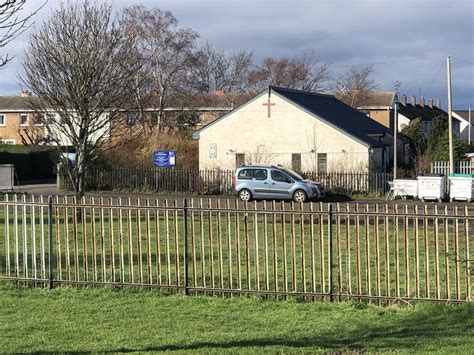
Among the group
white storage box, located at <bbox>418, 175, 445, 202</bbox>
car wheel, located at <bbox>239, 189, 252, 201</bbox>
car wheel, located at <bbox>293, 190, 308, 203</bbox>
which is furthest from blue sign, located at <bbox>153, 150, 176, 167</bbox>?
white storage box, located at <bbox>418, 175, 445, 202</bbox>

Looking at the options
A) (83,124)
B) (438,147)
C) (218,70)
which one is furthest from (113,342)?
Answer: (218,70)

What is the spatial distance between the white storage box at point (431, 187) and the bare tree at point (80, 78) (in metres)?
15.3

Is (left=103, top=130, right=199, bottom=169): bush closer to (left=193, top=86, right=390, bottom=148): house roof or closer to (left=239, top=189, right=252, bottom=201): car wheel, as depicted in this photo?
(left=193, top=86, right=390, bottom=148): house roof

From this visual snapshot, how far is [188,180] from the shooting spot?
3631 centimetres

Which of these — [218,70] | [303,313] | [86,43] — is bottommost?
[303,313]

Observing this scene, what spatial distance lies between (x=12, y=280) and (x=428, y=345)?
693 centimetres

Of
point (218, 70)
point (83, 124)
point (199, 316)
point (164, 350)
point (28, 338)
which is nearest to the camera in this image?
point (164, 350)

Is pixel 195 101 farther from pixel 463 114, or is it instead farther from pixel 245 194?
pixel 463 114

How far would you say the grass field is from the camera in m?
7.16

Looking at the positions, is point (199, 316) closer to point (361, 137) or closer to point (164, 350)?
point (164, 350)

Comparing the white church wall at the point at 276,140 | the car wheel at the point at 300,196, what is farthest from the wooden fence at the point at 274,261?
the white church wall at the point at 276,140

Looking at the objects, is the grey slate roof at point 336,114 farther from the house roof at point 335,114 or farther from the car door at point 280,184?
the car door at point 280,184

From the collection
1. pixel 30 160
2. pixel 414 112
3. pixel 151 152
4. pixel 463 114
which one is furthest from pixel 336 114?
pixel 463 114

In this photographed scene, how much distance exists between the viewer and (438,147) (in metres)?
41.4
